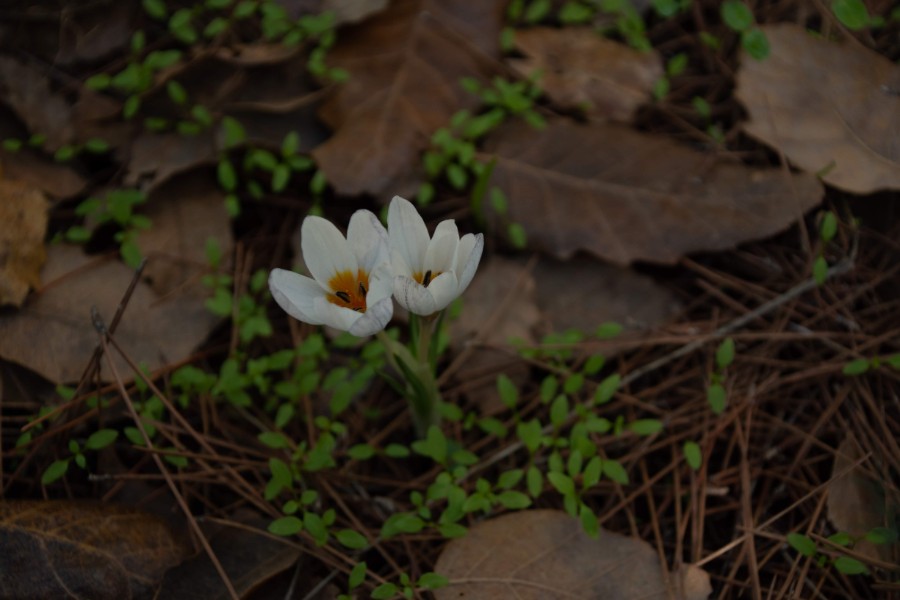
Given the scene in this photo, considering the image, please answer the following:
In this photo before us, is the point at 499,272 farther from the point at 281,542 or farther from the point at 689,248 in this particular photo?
the point at 281,542

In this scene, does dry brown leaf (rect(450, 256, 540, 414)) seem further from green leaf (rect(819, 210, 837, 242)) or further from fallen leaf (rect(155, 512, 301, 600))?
green leaf (rect(819, 210, 837, 242))

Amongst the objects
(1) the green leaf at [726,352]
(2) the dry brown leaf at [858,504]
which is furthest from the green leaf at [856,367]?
(1) the green leaf at [726,352]

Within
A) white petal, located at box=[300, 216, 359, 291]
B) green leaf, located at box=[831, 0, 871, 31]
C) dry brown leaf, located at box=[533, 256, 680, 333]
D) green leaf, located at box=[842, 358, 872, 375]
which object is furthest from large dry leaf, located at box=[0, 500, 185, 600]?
green leaf, located at box=[831, 0, 871, 31]

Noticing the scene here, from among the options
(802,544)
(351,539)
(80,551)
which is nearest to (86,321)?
(80,551)

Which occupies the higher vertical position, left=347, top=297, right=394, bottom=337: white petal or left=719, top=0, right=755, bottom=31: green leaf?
left=719, top=0, right=755, bottom=31: green leaf

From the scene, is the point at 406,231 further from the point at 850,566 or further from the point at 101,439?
the point at 850,566

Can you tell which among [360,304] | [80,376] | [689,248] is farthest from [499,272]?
[80,376]

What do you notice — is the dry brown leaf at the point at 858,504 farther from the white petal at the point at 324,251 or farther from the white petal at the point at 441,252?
the white petal at the point at 324,251
